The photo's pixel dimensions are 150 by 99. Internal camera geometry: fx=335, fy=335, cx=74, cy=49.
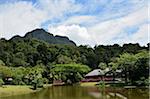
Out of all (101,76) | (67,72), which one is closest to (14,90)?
(67,72)

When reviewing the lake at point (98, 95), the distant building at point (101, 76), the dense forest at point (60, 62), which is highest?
the dense forest at point (60, 62)

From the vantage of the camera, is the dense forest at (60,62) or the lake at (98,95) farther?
the dense forest at (60,62)

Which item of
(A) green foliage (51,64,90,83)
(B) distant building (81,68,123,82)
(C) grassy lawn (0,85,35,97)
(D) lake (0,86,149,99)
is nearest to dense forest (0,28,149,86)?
(A) green foliage (51,64,90,83)

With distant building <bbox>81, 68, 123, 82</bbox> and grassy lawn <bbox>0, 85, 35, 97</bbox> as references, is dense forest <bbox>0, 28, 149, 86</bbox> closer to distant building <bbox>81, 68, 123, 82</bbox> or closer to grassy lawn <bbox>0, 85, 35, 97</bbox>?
distant building <bbox>81, 68, 123, 82</bbox>

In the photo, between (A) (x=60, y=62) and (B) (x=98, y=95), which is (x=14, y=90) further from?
(A) (x=60, y=62)

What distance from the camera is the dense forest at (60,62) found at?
51.2 m

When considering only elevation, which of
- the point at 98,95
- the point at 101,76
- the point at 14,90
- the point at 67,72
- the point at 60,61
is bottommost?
the point at 98,95

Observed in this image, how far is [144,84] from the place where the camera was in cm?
4459

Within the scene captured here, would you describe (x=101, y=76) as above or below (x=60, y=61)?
below

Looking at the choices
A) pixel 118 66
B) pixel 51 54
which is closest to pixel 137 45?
pixel 51 54

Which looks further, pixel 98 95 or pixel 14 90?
pixel 14 90

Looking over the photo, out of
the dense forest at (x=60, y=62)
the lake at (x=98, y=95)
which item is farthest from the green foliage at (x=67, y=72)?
the lake at (x=98, y=95)

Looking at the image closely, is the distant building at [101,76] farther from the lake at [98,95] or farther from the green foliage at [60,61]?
the lake at [98,95]

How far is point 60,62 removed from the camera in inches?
3142
